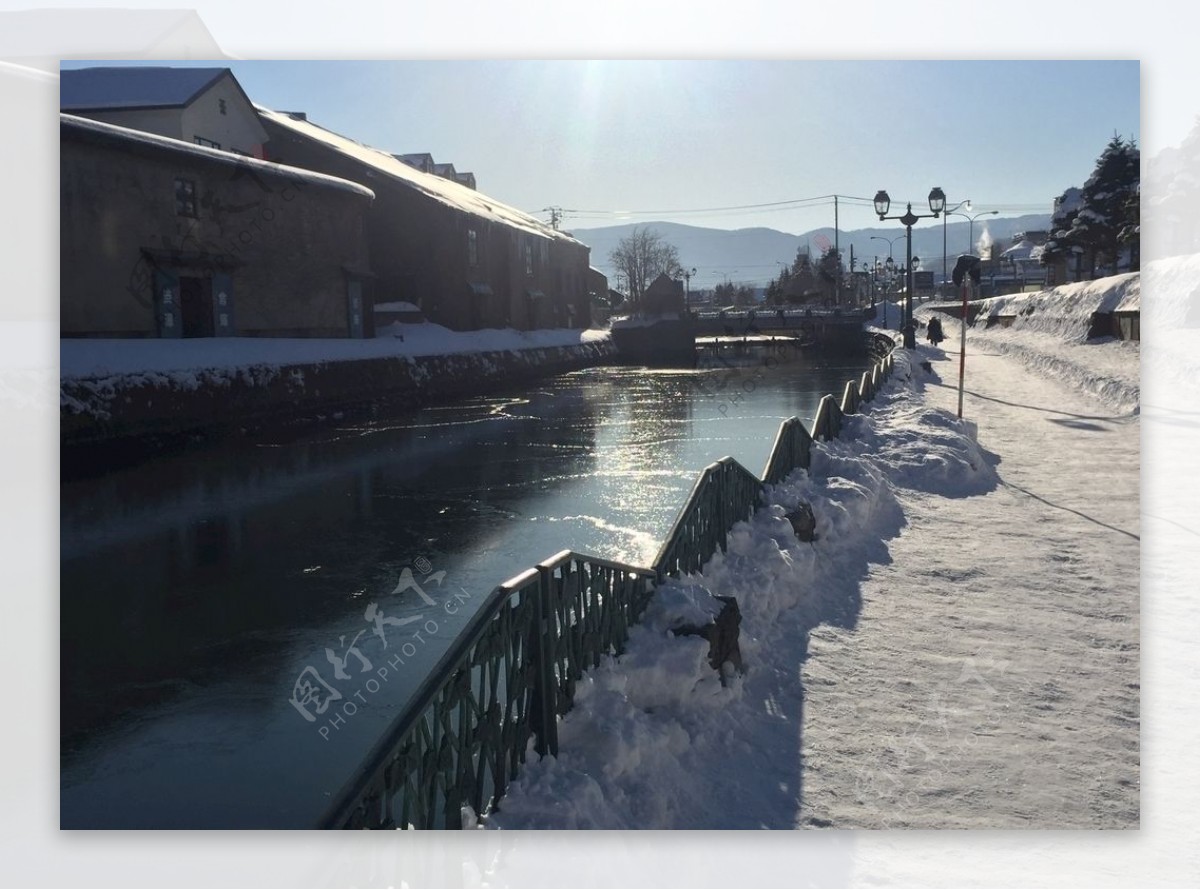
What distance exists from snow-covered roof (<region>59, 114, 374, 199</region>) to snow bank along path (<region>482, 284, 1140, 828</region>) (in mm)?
7617

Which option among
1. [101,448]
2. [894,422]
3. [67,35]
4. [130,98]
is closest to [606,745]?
[67,35]

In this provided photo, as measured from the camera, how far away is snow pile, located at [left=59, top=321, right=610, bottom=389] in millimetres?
11242

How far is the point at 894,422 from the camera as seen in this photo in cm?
1165

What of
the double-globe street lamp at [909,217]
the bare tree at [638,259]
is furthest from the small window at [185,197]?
the bare tree at [638,259]

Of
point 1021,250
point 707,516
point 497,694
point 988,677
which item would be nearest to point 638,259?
point 1021,250

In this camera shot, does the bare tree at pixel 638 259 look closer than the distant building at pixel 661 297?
No

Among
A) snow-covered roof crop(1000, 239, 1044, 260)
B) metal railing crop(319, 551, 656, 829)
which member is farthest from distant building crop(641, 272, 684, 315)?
metal railing crop(319, 551, 656, 829)

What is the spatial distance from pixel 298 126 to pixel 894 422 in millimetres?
16267

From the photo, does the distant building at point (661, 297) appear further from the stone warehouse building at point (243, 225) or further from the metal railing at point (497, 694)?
the metal railing at point (497, 694)

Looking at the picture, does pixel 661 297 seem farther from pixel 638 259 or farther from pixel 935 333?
pixel 935 333

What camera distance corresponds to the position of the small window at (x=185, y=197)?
46.4 feet

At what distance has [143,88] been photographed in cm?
1202

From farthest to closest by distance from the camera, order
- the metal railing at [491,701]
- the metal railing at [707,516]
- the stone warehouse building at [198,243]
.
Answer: the stone warehouse building at [198,243]
the metal railing at [707,516]
the metal railing at [491,701]

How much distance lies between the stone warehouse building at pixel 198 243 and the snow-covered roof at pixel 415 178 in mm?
1467
